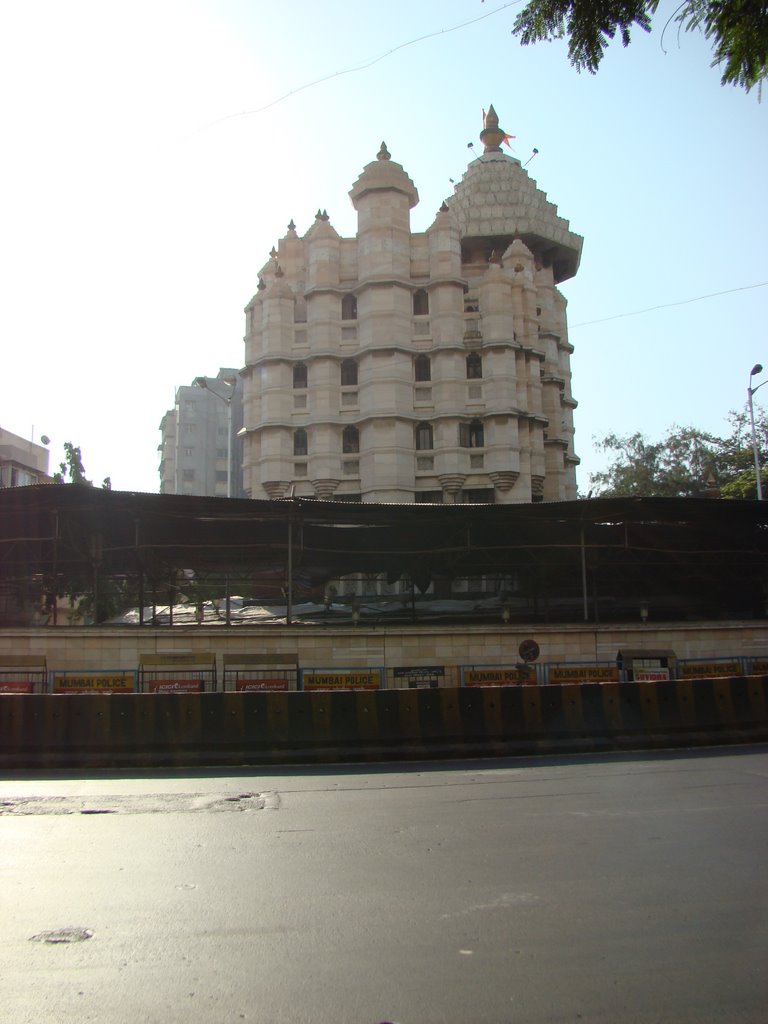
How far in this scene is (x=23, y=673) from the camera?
18828mm

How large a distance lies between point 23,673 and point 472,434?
37.4 metres

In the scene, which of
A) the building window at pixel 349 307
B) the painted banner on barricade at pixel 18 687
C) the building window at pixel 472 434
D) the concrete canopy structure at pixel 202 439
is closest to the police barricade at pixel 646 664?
the painted banner on barricade at pixel 18 687

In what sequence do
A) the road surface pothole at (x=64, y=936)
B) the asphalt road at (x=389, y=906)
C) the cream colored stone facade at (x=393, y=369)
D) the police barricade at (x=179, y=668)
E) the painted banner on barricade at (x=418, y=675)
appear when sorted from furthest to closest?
the cream colored stone facade at (x=393, y=369) < the police barricade at (x=179, y=668) < the painted banner on barricade at (x=418, y=675) < the road surface pothole at (x=64, y=936) < the asphalt road at (x=389, y=906)

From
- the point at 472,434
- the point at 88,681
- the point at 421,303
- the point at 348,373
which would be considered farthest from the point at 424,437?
the point at 88,681

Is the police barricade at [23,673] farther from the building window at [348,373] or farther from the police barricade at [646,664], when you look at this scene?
the building window at [348,373]

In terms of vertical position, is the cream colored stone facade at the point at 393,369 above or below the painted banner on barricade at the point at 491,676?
above

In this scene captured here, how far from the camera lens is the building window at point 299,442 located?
177 ft

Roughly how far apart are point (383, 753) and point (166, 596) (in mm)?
25168

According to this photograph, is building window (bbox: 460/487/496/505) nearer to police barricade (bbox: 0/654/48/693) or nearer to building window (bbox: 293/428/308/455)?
building window (bbox: 293/428/308/455)

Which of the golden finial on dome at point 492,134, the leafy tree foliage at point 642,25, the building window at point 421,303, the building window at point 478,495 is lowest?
the leafy tree foliage at point 642,25

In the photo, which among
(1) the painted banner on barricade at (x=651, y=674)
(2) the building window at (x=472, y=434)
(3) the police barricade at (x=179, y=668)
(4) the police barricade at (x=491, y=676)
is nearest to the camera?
(4) the police barricade at (x=491, y=676)

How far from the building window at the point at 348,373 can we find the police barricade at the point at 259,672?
116 feet

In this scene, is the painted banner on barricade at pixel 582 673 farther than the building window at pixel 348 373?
No

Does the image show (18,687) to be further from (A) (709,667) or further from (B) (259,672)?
(A) (709,667)
